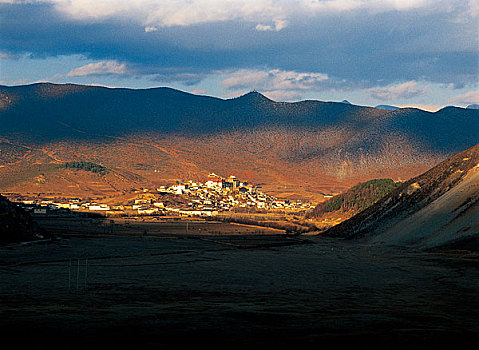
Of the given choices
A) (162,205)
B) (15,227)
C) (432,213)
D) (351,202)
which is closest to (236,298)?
(432,213)

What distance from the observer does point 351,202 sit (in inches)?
4685

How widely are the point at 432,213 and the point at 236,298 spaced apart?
4157 cm

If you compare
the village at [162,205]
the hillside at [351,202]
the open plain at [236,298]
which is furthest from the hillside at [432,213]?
the village at [162,205]

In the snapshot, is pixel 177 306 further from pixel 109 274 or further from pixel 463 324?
pixel 109 274

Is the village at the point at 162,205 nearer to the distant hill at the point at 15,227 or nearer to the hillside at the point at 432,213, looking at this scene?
the distant hill at the point at 15,227

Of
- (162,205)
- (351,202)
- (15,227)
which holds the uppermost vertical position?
(351,202)

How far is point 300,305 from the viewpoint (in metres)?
26.8

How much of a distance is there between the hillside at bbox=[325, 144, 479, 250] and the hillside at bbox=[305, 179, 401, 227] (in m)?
26.6

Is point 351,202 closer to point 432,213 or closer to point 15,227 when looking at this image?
point 432,213

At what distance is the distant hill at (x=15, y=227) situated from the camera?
2501 inches

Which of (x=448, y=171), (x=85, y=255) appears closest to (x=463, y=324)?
(x=85, y=255)

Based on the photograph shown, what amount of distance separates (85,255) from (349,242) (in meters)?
32.5

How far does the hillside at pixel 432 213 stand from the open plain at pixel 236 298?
3945mm

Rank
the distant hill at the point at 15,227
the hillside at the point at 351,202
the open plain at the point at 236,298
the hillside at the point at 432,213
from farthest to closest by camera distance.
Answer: the hillside at the point at 351,202 < the distant hill at the point at 15,227 < the hillside at the point at 432,213 < the open plain at the point at 236,298
